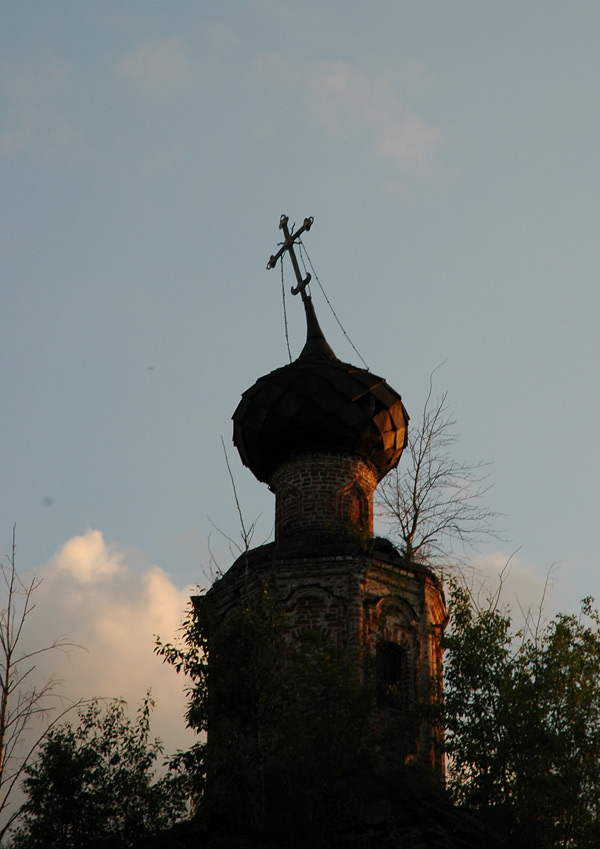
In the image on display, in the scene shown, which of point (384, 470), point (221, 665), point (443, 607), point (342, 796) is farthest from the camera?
point (384, 470)

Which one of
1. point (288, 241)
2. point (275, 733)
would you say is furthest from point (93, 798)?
point (288, 241)

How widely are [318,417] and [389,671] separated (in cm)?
337

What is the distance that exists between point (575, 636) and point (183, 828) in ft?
15.0

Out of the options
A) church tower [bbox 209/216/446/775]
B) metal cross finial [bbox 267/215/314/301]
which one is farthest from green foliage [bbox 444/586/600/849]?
metal cross finial [bbox 267/215/314/301]

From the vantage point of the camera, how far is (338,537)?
51.1ft

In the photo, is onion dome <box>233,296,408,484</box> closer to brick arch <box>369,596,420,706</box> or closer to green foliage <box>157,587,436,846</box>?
brick arch <box>369,596,420,706</box>

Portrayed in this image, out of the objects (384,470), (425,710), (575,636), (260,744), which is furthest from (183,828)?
(384,470)

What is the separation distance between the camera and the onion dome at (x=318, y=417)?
53.8ft

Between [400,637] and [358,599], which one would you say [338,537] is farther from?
[400,637]

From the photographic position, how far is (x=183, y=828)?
13.0 m

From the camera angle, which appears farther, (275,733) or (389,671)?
(389,671)

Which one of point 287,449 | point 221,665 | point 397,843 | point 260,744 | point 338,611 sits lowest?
point 397,843

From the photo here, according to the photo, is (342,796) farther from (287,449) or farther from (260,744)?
(287,449)

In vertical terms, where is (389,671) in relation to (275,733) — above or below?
above
